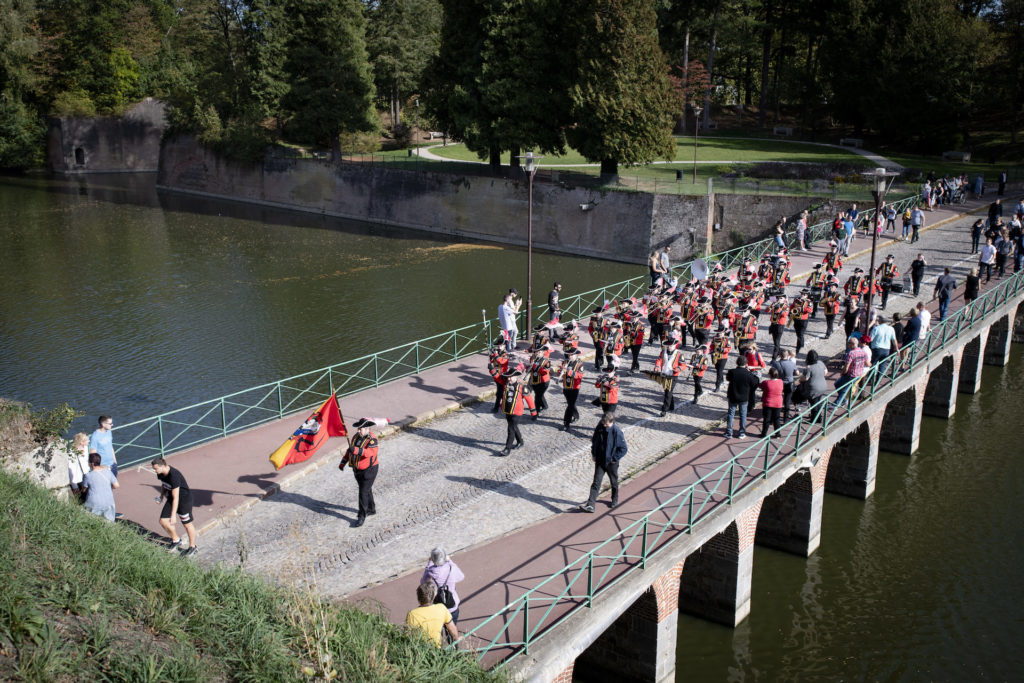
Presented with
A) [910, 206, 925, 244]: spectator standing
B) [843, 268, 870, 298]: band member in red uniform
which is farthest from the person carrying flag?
[910, 206, 925, 244]: spectator standing

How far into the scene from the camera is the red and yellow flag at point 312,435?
12.8m

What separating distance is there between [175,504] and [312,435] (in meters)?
2.50

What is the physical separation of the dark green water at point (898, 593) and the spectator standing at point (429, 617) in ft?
18.7

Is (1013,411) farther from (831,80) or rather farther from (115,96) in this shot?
(115,96)

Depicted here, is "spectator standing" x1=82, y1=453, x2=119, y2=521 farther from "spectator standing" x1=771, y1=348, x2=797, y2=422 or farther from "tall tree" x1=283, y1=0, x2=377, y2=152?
"tall tree" x1=283, y1=0, x2=377, y2=152

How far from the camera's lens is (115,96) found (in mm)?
66875

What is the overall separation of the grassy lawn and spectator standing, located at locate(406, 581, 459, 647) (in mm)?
37992

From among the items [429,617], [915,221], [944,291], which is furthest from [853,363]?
[915,221]

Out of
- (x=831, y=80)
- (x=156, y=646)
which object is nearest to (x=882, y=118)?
(x=831, y=80)

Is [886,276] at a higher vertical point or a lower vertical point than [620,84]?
lower

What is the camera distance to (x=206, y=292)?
34000 millimetres

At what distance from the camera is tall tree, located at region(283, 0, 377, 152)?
49.8 metres

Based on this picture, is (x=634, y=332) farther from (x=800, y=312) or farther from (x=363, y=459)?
(x=363, y=459)

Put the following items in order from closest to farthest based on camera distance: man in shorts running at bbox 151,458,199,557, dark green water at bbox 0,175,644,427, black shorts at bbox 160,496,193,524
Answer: man in shorts running at bbox 151,458,199,557
black shorts at bbox 160,496,193,524
dark green water at bbox 0,175,644,427
